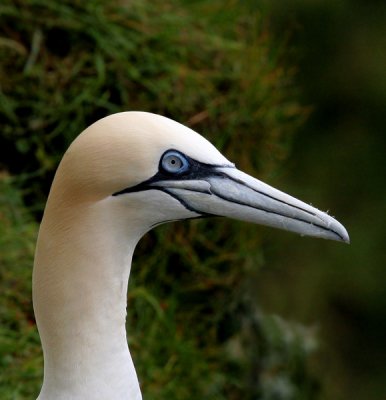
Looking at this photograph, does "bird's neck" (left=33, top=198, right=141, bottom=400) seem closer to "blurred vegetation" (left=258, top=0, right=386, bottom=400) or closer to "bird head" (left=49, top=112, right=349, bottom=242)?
"bird head" (left=49, top=112, right=349, bottom=242)

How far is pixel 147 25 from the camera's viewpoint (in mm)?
6496

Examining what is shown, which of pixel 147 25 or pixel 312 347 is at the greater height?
pixel 147 25

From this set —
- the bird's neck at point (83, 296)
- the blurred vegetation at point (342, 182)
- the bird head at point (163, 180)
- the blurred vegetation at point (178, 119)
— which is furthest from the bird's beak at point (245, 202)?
the blurred vegetation at point (342, 182)

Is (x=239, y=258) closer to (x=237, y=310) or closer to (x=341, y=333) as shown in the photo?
(x=237, y=310)

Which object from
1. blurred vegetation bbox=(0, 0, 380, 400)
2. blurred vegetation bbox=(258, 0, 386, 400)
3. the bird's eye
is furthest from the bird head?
blurred vegetation bbox=(258, 0, 386, 400)

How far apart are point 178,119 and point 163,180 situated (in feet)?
9.97

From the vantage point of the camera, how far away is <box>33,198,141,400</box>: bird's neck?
3.42 m

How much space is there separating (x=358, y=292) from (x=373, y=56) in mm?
1774

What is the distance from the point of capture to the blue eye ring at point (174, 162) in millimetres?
3400

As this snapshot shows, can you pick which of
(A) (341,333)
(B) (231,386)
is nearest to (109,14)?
(B) (231,386)

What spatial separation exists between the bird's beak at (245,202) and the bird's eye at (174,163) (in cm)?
Answer: 3

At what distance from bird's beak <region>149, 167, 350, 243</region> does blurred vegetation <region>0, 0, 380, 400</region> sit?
2.05 meters

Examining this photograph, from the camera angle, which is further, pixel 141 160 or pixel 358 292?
pixel 358 292

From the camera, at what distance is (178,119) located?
6461 millimetres
